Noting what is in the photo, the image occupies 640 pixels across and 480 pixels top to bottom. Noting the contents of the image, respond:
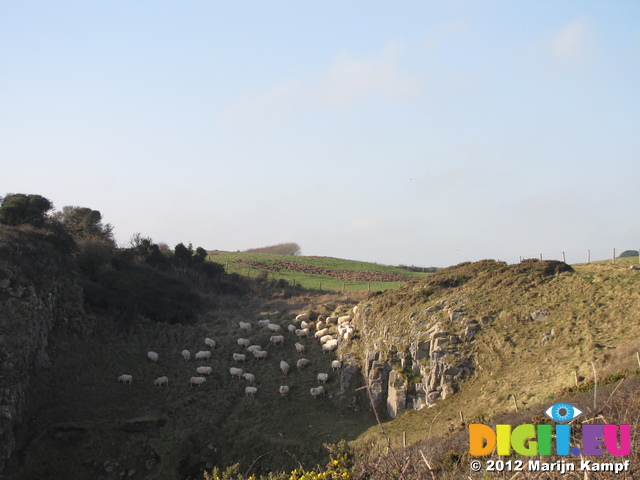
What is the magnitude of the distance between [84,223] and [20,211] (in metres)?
11.4

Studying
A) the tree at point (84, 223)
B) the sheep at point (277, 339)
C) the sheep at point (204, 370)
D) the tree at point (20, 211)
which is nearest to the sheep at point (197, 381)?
the sheep at point (204, 370)

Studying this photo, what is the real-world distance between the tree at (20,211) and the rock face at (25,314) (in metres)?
8.15

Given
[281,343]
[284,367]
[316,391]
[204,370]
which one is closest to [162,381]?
[204,370]

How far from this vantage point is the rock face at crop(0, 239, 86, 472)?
23.1 metres

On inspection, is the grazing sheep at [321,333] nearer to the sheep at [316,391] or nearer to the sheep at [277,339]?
the sheep at [277,339]

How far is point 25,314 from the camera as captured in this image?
1033 inches

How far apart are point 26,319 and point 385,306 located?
19150 mm

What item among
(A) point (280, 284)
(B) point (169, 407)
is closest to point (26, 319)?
(B) point (169, 407)

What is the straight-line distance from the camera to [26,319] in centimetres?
2612

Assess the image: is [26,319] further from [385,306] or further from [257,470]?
[385,306]

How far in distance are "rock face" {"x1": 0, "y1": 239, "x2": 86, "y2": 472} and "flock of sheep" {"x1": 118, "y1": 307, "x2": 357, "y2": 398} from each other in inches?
197

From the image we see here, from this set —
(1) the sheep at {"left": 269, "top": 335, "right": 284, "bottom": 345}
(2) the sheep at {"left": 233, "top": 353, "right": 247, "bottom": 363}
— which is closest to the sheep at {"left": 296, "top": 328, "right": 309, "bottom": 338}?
(1) the sheep at {"left": 269, "top": 335, "right": 284, "bottom": 345}

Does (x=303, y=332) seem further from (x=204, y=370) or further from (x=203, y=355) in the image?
(x=204, y=370)

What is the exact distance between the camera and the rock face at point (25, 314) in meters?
23.1
